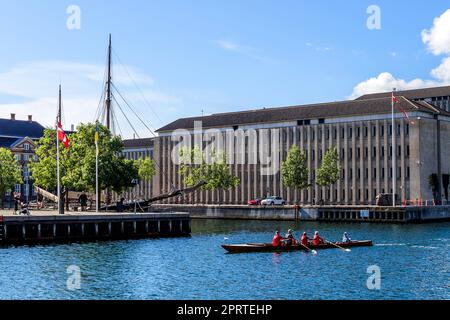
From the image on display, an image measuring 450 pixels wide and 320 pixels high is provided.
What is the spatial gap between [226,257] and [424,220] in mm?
65221

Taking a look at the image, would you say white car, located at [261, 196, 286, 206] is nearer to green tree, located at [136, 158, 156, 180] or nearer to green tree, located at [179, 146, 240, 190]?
green tree, located at [179, 146, 240, 190]

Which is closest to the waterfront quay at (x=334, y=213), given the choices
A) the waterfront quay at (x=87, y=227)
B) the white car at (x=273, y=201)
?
the white car at (x=273, y=201)

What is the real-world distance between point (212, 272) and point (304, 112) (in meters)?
108

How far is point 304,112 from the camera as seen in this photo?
164m

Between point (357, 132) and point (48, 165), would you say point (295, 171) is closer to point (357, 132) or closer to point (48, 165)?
point (357, 132)

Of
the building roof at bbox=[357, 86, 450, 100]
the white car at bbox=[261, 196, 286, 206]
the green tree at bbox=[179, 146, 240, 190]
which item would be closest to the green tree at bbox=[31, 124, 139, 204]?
the green tree at bbox=[179, 146, 240, 190]

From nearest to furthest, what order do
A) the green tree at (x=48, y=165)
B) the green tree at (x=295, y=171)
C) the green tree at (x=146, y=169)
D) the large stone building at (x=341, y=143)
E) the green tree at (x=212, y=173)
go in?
1. the green tree at (x=48, y=165)
2. the large stone building at (x=341, y=143)
3. the green tree at (x=295, y=171)
4. the green tree at (x=212, y=173)
5. the green tree at (x=146, y=169)

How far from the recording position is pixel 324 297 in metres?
47.8

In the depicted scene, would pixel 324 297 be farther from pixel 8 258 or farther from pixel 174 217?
pixel 174 217

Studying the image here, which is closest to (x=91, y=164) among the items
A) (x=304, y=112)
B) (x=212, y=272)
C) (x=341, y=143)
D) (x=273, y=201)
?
(x=273, y=201)

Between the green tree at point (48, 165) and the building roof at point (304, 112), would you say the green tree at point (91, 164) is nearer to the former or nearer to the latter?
the green tree at point (48, 165)

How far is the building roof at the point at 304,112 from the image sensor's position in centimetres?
14950

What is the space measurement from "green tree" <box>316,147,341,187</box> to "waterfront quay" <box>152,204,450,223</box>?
44.1 feet

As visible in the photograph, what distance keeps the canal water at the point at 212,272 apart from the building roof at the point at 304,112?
6759 centimetres
